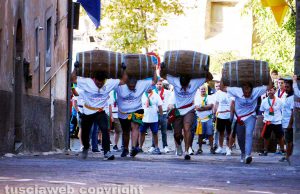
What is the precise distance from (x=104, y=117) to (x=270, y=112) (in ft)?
24.8

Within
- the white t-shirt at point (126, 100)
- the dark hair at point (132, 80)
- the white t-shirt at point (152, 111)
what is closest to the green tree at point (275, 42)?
the white t-shirt at point (152, 111)

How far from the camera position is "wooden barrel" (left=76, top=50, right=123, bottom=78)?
794 inches

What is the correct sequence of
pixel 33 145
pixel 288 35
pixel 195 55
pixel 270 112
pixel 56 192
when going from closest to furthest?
1. pixel 56 192
2. pixel 195 55
3. pixel 33 145
4. pixel 270 112
5. pixel 288 35

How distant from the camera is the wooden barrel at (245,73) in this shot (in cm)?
2031

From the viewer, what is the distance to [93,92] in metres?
19.5

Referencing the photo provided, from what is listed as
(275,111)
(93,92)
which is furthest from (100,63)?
(275,111)

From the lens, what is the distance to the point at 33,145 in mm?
24422

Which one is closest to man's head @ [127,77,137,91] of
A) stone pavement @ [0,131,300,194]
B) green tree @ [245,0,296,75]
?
stone pavement @ [0,131,300,194]

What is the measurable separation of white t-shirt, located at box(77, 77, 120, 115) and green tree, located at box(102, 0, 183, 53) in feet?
79.1

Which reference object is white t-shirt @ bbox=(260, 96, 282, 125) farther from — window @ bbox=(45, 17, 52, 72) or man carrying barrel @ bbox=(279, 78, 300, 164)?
window @ bbox=(45, 17, 52, 72)

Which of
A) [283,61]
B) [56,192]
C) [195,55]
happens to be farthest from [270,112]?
[56,192]

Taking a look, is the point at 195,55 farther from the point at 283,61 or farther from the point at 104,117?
the point at 283,61

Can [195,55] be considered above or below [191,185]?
above

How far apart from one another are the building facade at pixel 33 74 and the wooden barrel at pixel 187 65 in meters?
3.17
